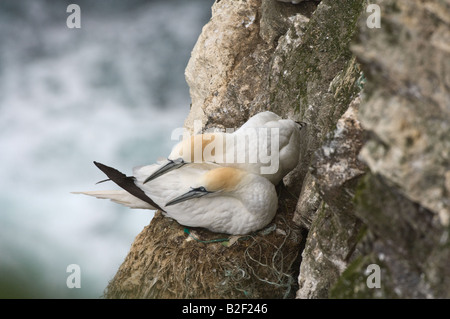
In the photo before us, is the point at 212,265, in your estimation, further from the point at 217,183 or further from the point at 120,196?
the point at 120,196

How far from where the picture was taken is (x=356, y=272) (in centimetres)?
210

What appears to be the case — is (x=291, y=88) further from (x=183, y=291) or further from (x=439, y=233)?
(x=439, y=233)

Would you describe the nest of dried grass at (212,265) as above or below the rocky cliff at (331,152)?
below

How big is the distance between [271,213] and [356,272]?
1.36 metres

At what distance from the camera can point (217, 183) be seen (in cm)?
326

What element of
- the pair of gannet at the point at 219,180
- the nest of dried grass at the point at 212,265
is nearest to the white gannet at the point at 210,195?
the pair of gannet at the point at 219,180

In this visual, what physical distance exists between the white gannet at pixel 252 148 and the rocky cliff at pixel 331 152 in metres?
0.21

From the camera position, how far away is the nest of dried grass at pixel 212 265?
10.5ft

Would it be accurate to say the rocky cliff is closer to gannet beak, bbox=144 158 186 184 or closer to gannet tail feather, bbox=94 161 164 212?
gannet tail feather, bbox=94 161 164 212

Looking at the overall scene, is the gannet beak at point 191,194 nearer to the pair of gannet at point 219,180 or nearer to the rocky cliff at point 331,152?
the pair of gannet at point 219,180

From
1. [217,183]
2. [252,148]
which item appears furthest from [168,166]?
[252,148]

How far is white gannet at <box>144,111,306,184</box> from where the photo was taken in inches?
135
